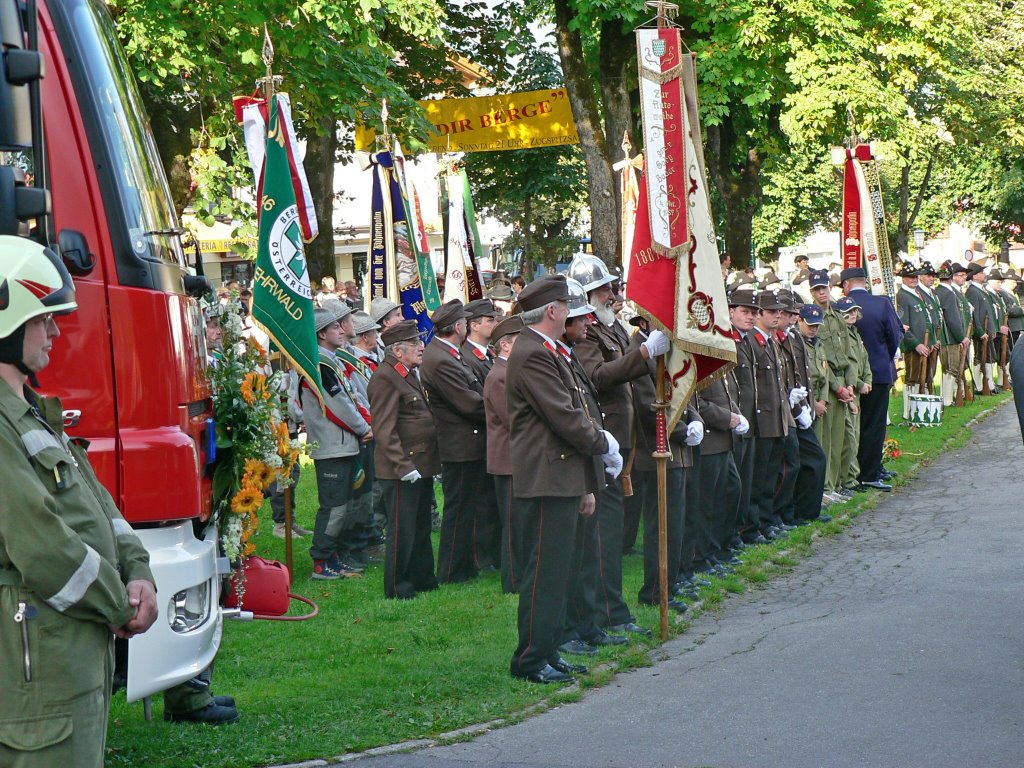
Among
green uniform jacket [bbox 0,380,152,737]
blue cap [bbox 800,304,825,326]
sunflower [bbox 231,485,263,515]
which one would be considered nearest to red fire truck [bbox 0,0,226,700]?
green uniform jacket [bbox 0,380,152,737]

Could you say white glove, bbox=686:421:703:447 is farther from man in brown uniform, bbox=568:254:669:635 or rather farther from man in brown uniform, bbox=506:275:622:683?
man in brown uniform, bbox=506:275:622:683

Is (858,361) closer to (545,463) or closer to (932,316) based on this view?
(932,316)

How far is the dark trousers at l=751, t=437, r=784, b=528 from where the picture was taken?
1201cm

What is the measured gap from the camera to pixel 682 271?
27.1 ft

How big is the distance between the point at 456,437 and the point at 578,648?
285 cm

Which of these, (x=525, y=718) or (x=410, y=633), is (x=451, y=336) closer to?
(x=410, y=633)

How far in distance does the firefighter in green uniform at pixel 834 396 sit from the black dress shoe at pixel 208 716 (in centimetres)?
870

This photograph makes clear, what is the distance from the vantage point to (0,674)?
367 cm

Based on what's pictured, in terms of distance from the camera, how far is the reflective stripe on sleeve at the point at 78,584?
12.1ft

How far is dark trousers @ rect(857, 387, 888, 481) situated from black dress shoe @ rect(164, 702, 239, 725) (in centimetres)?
982

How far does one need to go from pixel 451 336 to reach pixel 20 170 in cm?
562

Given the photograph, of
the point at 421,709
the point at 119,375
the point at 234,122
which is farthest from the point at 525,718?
the point at 234,122

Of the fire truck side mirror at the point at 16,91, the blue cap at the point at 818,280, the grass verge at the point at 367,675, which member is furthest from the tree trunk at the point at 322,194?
the fire truck side mirror at the point at 16,91

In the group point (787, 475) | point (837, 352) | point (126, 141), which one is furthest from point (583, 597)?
point (837, 352)
